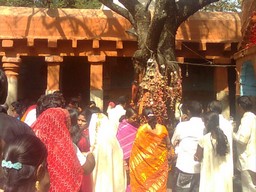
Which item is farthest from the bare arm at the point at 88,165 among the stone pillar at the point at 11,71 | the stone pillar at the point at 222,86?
the stone pillar at the point at 222,86

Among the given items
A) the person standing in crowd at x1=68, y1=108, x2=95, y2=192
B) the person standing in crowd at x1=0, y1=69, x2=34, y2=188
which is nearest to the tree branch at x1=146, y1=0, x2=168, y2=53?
the person standing in crowd at x1=68, y1=108, x2=95, y2=192

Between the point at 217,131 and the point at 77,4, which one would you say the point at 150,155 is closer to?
the point at 217,131

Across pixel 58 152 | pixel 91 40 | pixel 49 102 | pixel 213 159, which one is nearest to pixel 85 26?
pixel 91 40

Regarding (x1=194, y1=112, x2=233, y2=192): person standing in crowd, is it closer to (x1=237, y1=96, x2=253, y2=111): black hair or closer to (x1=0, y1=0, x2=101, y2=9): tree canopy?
(x1=237, y1=96, x2=253, y2=111): black hair

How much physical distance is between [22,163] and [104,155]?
10.2 feet

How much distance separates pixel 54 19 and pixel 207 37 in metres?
3.49

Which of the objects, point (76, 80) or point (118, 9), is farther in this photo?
point (76, 80)

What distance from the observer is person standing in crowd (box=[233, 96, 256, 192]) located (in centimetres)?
507

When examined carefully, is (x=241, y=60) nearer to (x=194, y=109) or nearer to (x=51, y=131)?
(x=194, y=109)

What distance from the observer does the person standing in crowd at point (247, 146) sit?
5074 millimetres

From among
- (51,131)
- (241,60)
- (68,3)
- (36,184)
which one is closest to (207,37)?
(241,60)

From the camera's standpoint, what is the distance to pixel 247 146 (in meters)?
5.15

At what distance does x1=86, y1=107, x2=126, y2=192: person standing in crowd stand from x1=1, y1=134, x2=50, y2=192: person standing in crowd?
273 centimetres

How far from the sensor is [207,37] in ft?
31.2
